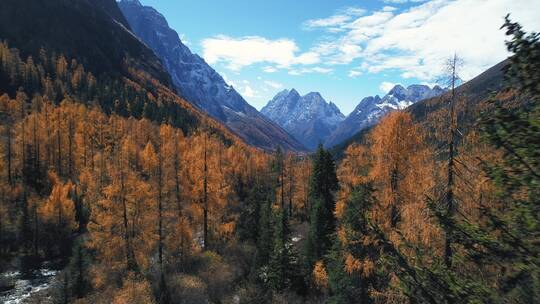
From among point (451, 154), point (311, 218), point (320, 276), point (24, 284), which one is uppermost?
point (451, 154)

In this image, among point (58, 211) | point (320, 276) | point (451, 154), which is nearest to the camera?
point (451, 154)

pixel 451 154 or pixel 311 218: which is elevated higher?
pixel 451 154

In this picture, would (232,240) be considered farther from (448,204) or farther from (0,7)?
(0,7)

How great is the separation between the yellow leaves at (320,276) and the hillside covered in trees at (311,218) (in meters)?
0.17

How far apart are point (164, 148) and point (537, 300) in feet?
115

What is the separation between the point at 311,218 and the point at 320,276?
8.47 meters

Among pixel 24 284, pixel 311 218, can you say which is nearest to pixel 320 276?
pixel 311 218

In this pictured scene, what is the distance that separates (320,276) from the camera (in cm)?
2920

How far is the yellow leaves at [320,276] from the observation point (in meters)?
29.2

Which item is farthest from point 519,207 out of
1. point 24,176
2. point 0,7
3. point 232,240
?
point 0,7

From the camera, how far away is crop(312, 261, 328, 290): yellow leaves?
29.2 m

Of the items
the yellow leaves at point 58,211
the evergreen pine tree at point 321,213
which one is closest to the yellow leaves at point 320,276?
the evergreen pine tree at point 321,213

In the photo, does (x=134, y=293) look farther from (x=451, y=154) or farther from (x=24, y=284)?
(x=451, y=154)

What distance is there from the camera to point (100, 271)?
3134 cm
